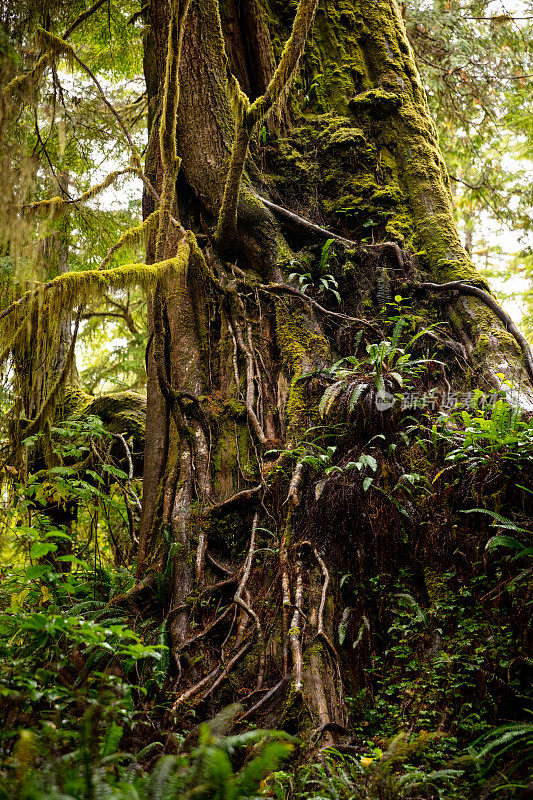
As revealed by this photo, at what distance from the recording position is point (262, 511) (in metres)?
3.82

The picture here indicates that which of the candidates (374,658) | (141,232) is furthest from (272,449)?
(141,232)

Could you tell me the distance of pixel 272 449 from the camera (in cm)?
401

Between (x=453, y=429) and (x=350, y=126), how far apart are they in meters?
→ 3.58

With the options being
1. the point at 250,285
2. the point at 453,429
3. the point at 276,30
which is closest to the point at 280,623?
the point at 453,429

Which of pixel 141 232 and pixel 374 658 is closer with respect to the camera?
pixel 374 658

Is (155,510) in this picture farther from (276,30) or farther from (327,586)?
(276,30)

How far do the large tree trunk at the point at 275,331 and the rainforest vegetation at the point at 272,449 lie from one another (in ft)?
0.07

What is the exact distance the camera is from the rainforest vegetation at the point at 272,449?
2441 millimetres

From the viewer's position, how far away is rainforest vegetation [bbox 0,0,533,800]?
244cm

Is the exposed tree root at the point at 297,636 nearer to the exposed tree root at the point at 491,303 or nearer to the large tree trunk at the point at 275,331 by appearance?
the large tree trunk at the point at 275,331

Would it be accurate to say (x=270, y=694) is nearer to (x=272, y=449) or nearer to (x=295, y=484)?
(x=295, y=484)

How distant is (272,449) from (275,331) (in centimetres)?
116

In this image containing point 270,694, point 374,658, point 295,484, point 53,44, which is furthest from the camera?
point 53,44

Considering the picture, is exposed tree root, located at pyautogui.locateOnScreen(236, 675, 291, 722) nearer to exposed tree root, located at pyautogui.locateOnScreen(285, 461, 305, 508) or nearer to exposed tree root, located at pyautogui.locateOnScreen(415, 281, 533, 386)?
exposed tree root, located at pyautogui.locateOnScreen(285, 461, 305, 508)
